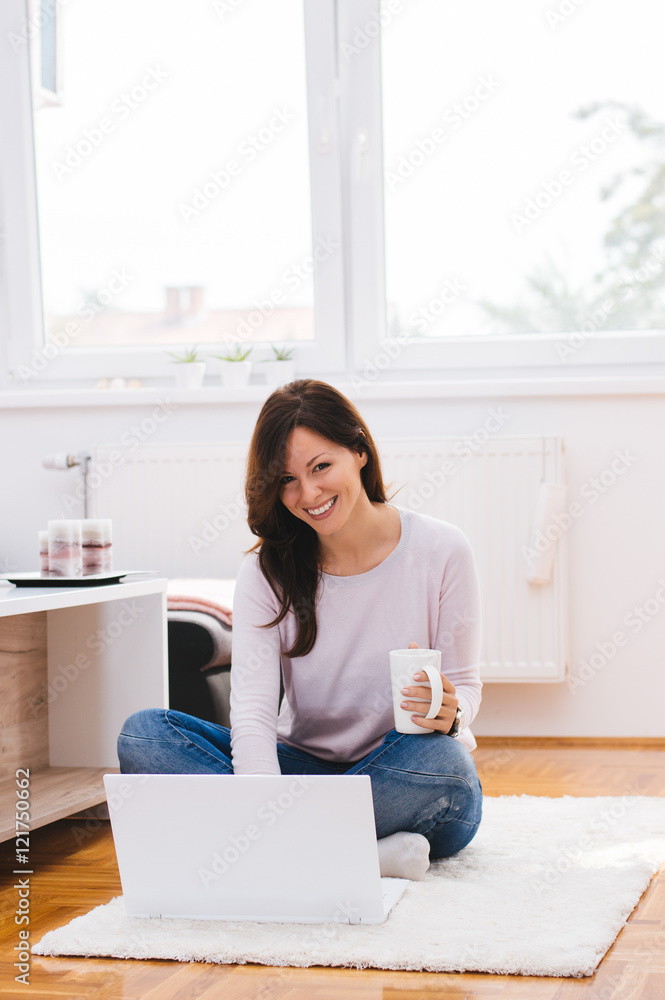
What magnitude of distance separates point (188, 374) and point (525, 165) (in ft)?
3.47

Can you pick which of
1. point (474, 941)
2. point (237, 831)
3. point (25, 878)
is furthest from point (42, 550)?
point (474, 941)

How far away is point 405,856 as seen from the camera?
1.52 m

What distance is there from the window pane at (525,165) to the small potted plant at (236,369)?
19.5 inches

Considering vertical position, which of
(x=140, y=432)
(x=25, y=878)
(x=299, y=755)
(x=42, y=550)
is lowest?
(x=25, y=878)

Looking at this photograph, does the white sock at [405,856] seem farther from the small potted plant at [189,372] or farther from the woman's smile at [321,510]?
the small potted plant at [189,372]

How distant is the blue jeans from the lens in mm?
1523

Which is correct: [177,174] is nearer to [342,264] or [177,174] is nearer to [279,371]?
[342,264]

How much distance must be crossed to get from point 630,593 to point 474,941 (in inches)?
62.3

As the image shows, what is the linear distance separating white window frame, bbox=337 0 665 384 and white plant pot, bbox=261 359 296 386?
0.19m

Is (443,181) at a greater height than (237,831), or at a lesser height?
greater

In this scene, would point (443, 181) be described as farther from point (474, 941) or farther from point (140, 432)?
point (474, 941)

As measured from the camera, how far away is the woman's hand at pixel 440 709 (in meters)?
1.45

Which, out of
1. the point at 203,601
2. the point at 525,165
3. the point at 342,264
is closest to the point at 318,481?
the point at 203,601

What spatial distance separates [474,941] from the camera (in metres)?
1.29
